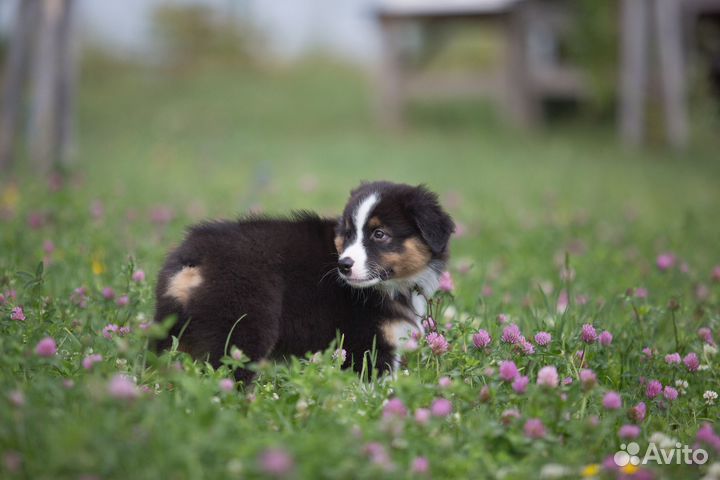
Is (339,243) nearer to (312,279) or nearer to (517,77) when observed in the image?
(312,279)

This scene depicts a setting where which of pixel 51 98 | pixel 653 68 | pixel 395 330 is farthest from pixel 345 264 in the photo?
pixel 653 68

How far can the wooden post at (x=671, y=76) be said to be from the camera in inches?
507

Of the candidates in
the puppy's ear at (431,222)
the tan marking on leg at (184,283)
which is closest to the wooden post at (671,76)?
the puppy's ear at (431,222)

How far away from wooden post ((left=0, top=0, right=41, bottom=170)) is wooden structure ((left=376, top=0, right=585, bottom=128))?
25.1ft

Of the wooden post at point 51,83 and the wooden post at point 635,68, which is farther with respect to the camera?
the wooden post at point 635,68

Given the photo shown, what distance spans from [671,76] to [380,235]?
36.2ft

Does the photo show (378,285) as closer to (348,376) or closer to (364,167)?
(348,376)

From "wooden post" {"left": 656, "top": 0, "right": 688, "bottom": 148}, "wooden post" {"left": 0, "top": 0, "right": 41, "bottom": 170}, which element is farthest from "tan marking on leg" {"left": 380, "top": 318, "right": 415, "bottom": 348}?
"wooden post" {"left": 656, "top": 0, "right": 688, "bottom": 148}

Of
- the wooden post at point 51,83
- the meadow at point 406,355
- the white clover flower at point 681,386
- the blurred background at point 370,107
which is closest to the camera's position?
the meadow at point 406,355

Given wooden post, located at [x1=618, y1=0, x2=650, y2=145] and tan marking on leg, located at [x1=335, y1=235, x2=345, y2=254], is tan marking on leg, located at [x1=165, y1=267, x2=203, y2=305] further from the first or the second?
wooden post, located at [x1=618, y1=0, x2=650, y2=145]

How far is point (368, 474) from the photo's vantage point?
2.04 meters

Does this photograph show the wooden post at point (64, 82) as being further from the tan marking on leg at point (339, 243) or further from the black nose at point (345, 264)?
the black nose at point (345, 264)

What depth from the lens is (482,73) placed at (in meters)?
15.3

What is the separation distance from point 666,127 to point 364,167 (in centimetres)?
602
